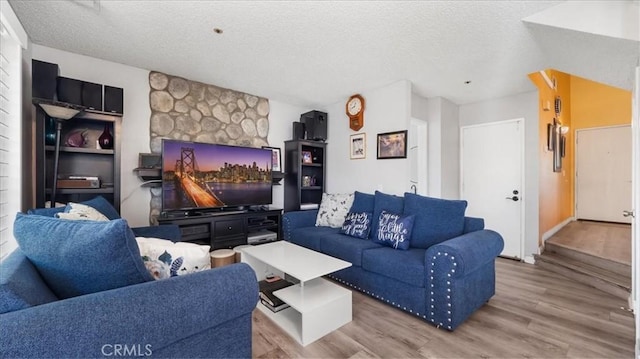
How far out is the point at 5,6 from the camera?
1.77 meters

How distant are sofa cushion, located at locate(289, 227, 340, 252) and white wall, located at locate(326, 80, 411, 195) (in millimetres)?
963

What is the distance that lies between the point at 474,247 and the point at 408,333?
803 mm

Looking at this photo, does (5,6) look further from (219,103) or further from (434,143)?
(434,143)

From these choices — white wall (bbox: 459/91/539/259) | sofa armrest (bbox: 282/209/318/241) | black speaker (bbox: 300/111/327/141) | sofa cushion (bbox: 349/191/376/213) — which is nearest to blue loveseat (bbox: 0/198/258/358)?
sofa cushion (bbox: 349/191/376/213)

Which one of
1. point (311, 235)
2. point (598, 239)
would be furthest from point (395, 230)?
point (598, 239)

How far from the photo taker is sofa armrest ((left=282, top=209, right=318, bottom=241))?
3467 millimetres

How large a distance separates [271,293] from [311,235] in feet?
3.27

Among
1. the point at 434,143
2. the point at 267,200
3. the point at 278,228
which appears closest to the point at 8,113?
the point at 267,200

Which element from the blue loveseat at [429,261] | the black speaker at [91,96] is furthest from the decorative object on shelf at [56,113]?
the blue loveseat at [429,261]

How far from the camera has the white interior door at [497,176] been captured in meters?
3.81

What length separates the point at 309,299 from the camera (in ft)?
6.44

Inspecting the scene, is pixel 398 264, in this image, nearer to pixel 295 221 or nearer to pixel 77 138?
pixel 295 221

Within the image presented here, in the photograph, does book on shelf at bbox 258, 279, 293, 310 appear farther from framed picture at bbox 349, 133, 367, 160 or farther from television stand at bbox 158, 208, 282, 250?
framed picture at bbox 349, 133, 367, 160

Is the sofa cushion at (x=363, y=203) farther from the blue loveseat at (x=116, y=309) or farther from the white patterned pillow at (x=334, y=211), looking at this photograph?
the blue loveseat at (x=116, y=309)
